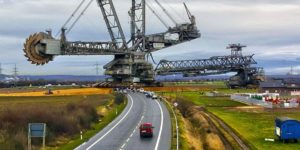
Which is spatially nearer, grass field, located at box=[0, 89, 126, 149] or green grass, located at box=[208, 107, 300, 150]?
grass field, located at box=[0, 89, 126, 149]

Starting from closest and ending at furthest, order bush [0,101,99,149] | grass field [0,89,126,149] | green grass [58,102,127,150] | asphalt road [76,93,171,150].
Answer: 1. bush [0,101,99,149]
2. grass field [0,89,126,149]
3. asphalt road [76,93,171,150]
4. green grass [58,102,127,150]

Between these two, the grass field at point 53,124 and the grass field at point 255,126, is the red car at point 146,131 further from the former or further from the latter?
the grass field at point 255,126

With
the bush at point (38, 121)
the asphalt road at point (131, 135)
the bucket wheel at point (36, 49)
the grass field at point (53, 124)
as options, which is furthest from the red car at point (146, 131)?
the bucket wheel at point (36, 49)

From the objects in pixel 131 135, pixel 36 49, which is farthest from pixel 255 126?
pixel 36 49

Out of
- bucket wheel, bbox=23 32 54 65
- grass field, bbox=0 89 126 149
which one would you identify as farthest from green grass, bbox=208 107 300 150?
bucket wheel, bbox=23 32 54 65

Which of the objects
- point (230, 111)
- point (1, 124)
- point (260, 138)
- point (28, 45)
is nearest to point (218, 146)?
point (260, 138)

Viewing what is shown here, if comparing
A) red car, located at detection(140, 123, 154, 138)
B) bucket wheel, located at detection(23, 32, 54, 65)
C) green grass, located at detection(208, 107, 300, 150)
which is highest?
bucket wheel, located at detection(23, 32, 54, 65)

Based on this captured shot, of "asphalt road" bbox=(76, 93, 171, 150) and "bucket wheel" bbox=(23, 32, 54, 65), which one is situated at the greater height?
"bucket wheel" bbox=(23, 32, 54, 65)

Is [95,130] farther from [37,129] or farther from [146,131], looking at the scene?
[37,129]

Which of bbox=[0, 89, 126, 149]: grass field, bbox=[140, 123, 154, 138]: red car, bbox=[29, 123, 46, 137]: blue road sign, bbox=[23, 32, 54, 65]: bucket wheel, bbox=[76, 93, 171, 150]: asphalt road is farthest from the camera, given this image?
bbox=[23, 32, 54, 65]: bucket wheel

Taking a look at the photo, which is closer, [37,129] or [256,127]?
[37,129]

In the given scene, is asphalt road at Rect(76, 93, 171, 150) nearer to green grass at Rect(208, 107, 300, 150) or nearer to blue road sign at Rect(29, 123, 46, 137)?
green grass at Rect(208, 107, 300, 150)
